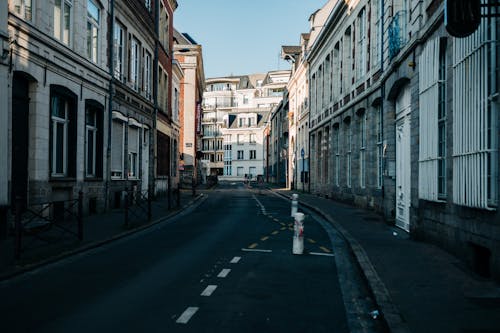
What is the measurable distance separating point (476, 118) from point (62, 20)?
12117 millimetres

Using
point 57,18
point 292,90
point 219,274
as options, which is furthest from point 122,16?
point 292,90

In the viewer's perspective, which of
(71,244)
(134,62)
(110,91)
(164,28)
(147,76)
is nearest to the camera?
(71,244)

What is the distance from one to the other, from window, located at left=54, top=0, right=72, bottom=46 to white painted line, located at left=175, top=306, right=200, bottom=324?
36.0 feet

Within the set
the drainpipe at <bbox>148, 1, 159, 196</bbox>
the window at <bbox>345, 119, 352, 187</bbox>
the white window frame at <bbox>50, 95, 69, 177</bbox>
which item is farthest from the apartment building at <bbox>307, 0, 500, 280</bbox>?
the drainpipe at <bbox>148, 1, 159, 196</bbox>

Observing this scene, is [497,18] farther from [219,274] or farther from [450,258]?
[219,274]

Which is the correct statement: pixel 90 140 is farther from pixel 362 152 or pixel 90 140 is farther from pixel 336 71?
pixel 336 71

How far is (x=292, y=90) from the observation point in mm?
46594

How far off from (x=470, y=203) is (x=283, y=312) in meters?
3.96

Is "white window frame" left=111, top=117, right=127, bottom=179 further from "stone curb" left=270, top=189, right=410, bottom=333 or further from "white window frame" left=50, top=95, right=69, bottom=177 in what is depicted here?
"stone curb" left=270, top=189, right=410, bottom=333

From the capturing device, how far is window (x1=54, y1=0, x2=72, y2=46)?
1409 cm

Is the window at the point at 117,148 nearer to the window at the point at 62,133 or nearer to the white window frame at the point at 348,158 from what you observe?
the window at the point at 62,133

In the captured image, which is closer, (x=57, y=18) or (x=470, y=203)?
(x=470, y=203)

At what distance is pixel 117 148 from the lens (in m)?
20.4

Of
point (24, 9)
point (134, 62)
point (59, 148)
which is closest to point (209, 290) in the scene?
point (24, 9)
